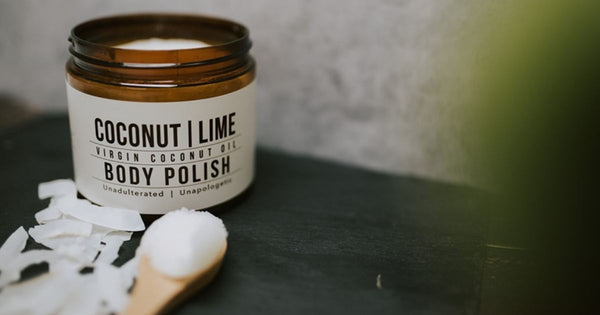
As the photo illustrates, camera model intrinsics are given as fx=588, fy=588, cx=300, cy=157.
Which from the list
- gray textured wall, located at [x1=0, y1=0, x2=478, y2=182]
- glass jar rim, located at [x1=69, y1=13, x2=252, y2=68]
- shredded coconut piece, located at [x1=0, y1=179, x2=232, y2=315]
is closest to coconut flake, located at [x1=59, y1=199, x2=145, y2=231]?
shredded coconut piece, located at [x1=0, y1=179, x2=232, y2=315]

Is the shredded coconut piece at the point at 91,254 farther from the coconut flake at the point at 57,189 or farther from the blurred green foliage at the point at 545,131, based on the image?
the blurred green foliage at the point at 545,131

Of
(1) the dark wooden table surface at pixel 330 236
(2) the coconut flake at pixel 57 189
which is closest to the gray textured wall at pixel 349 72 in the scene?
(1) the dark wooden table surface at pixel 330 236

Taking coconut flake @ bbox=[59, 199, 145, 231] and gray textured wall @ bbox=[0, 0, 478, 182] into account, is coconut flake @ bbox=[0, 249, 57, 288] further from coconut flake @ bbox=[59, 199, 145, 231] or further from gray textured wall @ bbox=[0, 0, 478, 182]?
gray textured wall @ bbox=[0, 0, 478, 182]

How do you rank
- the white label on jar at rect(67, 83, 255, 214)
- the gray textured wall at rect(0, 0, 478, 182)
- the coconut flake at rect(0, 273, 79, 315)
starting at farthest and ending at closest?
the gray textured wall at rect(0, 0, 478, 182)
the white label on jar at rect(67, 83, 255, 214)
the coconut flake at rect(0, 273, 79, 315)

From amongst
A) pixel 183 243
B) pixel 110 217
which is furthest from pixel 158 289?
pixel 110 217

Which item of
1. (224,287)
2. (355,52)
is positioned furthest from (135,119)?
(355,52)
